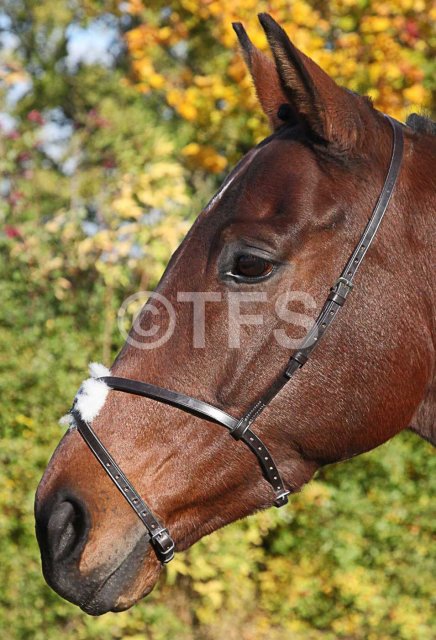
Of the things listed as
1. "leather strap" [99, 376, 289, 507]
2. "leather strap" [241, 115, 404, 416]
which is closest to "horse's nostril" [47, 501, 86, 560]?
"leather strap" [99, 376, 289, 507]

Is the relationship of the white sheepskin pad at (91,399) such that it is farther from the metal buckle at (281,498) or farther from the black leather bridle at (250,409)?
the metal buckle at (281,498)

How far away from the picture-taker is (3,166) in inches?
247

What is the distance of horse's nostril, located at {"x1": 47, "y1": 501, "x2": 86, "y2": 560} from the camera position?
2109mm

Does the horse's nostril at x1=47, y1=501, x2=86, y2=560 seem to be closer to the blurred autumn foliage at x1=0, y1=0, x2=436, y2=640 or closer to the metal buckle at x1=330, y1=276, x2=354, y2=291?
the metal buckle at x1=330, y1=276, x2=354, y2=291

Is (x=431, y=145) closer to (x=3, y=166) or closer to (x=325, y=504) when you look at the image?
(x=325, y=504)

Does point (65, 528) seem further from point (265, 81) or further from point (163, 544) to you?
point (265, 81)

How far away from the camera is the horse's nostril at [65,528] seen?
6.92 feet

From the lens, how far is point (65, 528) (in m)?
2.12

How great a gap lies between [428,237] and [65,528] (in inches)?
52.7

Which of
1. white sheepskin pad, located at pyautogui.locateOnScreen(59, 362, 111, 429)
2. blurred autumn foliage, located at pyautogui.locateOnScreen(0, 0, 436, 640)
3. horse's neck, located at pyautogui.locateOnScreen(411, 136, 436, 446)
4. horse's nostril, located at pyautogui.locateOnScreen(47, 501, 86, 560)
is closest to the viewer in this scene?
horse's nostril, located at pyautogui.locateOnScreen(47, 501, 86, 560)

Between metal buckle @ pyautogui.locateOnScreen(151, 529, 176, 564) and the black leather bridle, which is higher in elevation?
the black leather bridle

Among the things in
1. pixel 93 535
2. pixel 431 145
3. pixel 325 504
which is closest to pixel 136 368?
pixel 93 535

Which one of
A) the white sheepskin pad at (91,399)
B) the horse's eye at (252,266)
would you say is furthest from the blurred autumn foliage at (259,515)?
the horse's eye at (252,266)

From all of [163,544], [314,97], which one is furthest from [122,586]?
[314,97]
